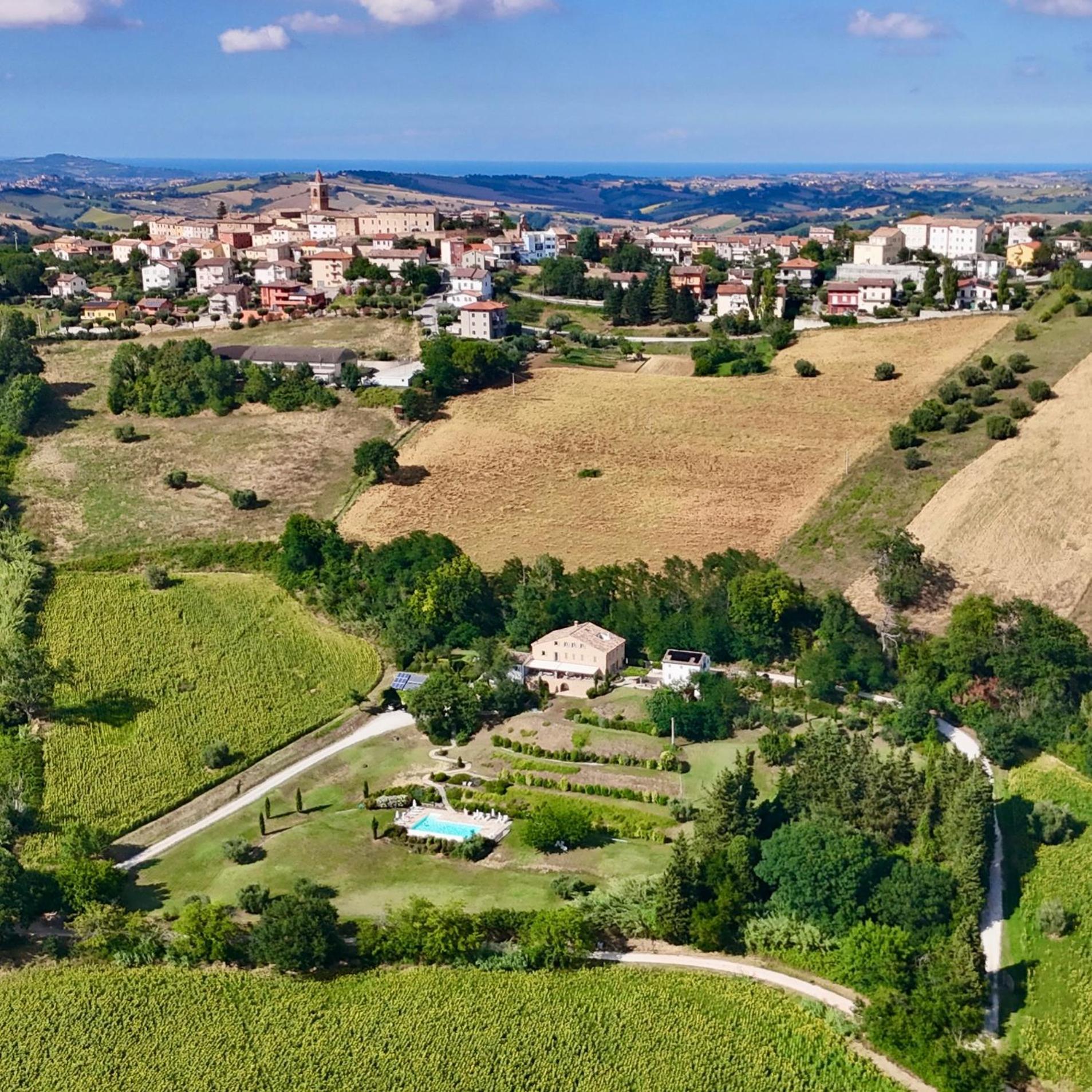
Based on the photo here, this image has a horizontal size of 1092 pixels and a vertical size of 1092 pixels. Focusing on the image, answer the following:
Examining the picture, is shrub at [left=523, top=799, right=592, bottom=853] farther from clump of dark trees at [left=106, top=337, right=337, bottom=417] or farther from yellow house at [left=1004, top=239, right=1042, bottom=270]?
yellow house at [left=1004, top=239, right=1042, bottom=270]

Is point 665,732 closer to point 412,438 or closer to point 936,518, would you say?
point 936,518

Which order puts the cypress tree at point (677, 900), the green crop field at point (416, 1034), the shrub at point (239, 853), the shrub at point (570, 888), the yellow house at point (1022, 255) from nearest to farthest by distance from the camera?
the green crop field at point (416, 1034) < the cypress tree at point (677, 900) < the shrub at point (570, 888) < the shrub at point (239, 853) < the yellow house at point (1022, 255)

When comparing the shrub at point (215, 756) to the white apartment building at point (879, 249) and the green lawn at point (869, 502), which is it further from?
the white apartment building at point (879, 249)

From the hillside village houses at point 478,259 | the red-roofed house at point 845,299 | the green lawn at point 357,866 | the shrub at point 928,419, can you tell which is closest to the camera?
the green lawn at point 357,866

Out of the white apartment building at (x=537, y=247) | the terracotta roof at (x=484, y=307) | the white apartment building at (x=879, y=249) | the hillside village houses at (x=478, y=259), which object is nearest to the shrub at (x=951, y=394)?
the hillside village houses at (x=478, y=259)

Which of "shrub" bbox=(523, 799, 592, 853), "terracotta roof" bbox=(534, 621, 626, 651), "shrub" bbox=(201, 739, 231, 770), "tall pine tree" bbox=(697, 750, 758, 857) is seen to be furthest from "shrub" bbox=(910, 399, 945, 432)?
"shrub" bbox=(201, 739, 231, 770)

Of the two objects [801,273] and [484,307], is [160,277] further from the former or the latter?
[801,273]

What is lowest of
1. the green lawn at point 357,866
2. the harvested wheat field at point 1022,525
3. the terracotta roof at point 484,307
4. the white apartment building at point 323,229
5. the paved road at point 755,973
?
the paved road at point 755,973
